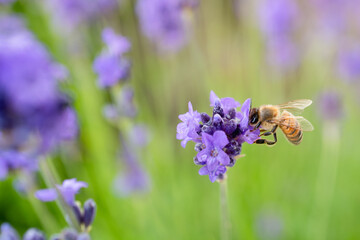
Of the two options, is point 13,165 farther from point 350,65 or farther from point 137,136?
point 350,65

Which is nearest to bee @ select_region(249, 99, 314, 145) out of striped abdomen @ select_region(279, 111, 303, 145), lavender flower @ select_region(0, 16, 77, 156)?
striped abdomen @ select_region(279, 111, 303, 145)

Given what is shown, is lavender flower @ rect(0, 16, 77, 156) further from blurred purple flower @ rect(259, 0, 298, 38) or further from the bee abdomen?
blurred purple flower @ rect(259, 0, 298, 38)

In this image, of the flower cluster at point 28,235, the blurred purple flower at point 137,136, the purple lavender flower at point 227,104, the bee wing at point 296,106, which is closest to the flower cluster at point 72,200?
the flower cluster at point 28,235

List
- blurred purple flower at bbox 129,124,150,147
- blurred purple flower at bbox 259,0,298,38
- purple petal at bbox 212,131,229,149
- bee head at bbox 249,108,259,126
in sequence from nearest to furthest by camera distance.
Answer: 1. purple petal at bbox 212,131,229,149
2. bee head at bbox 249,108,259,126
3. blurred purple flower at bbox 129,124,150,147
4. blurred purple flower at bbox 259,0,298,38

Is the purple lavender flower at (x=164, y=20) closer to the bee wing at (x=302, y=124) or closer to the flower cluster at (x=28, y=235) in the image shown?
the bee wing at (x=302, y=124)

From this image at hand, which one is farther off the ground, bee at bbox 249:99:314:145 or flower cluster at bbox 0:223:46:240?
bee at bbox 249:99:314:145

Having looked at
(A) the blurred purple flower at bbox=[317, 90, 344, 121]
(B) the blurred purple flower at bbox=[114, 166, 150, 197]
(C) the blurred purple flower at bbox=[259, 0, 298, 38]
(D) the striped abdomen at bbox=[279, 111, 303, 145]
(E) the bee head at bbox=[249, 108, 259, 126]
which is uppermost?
(C) the blurred purple flower at bbox=[259, 0, 298, 38]

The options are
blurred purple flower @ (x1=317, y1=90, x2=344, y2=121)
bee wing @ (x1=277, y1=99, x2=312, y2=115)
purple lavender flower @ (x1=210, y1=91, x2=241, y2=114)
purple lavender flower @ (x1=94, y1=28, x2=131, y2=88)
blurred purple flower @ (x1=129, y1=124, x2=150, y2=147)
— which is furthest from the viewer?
blurred purple flower @ (x1=317, y1=90, x2=344, y2=121)
